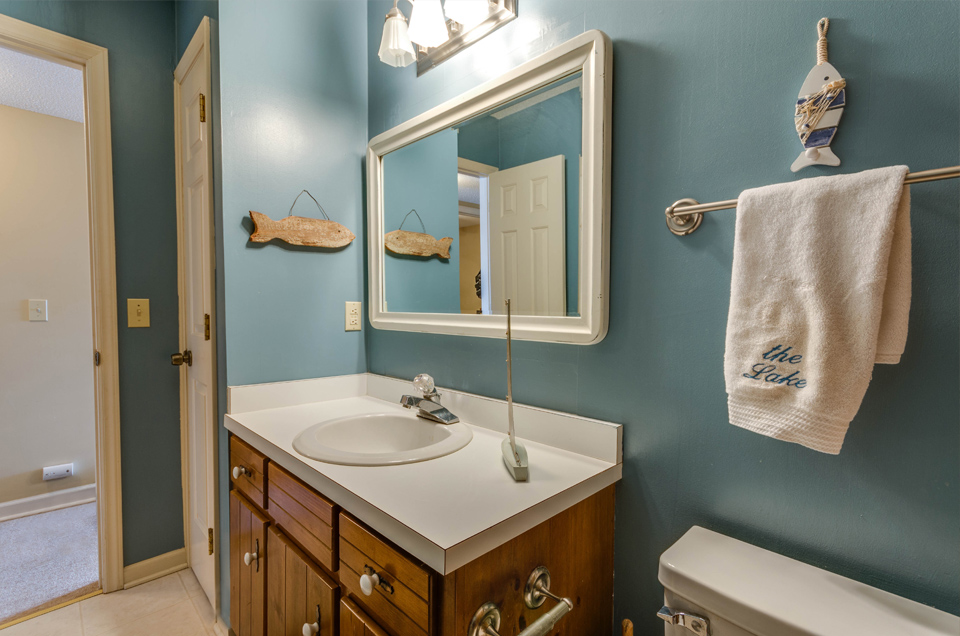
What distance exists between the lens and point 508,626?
762 mm

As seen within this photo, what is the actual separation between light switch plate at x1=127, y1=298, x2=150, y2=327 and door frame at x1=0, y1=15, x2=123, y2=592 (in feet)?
0.17

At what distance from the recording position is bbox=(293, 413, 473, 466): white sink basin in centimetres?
106

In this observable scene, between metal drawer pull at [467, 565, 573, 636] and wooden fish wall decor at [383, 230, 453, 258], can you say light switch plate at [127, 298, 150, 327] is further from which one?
metal drawer pull at [467, 565, 573, 636]

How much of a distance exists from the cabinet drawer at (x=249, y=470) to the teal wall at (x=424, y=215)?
24.5 inches

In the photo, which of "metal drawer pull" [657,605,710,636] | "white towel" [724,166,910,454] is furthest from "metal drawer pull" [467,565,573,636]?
"white towel" [724,166,910,454]

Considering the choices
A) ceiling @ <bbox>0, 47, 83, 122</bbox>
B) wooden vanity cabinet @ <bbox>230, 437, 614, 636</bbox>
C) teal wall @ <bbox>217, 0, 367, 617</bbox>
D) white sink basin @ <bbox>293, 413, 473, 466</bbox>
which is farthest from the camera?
ceiling @ <bbox>0, 47, 83, 122</bbox>

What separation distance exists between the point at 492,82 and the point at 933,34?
845mm

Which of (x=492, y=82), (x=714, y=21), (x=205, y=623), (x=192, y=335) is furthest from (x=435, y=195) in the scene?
(x=205, y=623)

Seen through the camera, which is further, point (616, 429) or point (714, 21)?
point (616, 429)

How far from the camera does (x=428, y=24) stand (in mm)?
1262

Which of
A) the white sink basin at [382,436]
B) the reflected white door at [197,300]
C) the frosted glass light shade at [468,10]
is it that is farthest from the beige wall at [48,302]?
the frosted glass light shade at [468,10]

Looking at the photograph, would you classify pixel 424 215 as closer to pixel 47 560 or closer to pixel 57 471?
pixel 47 560

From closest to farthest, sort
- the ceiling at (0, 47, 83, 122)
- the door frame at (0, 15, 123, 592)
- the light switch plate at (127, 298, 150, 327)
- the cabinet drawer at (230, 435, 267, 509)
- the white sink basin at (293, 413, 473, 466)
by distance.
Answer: the white sink basin at (293, 413, 473, 466) → the cabinet drawer at (230, 435, 267, 509) → the door frame at (0, 15, 123, 592) → the light switch plate at (127, 298, 150, 327) → the ceiling at (0, 47, 83, 122)

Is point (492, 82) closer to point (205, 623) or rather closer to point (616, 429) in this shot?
point (616, 429)
